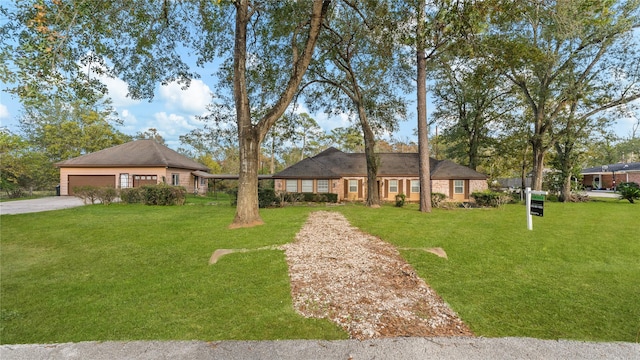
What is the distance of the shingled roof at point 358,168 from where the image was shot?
73.4 feet

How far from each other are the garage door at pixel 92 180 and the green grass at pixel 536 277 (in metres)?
25.2

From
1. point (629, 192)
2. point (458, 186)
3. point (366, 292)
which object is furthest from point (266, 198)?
point (629, 192)

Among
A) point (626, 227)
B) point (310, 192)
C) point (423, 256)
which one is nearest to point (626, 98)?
point (626, 227)

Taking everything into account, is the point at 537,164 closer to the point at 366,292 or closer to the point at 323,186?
the point at 323,186

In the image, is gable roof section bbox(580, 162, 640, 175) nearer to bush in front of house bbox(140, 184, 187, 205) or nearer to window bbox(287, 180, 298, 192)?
window bbox(287, 180, 298, 192)

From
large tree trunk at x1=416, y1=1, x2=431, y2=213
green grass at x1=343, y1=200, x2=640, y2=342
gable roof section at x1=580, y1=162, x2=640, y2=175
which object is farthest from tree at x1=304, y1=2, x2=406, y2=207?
gable roof section at x1=580, y1=162, x2=640, y2=175

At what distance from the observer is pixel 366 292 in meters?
4.39

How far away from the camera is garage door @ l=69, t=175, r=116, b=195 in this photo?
2470 centimetres

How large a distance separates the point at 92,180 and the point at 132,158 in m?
3.83

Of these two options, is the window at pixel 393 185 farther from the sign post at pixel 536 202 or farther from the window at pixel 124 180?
the window at pixel 124 180

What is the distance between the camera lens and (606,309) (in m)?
3.88

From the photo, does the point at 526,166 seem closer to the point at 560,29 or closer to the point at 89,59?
the point at 560,29

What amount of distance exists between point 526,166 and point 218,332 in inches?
1371

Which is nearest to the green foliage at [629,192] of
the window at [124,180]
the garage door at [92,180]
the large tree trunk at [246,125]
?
the large tree trunk at [246,125]
